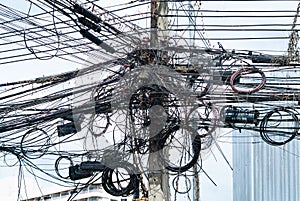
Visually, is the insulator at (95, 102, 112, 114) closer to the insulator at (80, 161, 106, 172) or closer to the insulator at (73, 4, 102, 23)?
the insulator at (80, 161, 106, 172)

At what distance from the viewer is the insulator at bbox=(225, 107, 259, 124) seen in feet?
27.0

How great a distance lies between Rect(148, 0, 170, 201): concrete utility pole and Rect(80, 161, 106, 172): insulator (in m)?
0.91

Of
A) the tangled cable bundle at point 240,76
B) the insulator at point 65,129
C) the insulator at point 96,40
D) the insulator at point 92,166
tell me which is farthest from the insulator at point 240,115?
the insulator at point 65,129

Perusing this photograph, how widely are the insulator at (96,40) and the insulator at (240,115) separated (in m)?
1.52

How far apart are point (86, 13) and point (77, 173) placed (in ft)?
8.38

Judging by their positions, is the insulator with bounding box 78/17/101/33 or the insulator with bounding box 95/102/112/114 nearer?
the insulator with bounding box 78/17/101/33

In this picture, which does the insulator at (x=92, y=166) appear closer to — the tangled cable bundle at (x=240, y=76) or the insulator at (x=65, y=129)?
the insulator at (x=65, y=129)

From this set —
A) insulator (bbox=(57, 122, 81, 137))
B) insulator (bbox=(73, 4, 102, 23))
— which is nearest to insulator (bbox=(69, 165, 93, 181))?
insulator (bbox=(57, 122, 81, 137))

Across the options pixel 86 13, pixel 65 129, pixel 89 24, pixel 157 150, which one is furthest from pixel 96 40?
pixel 65 129

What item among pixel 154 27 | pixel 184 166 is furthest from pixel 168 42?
pixel 184 166

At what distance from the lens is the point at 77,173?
941 centimetres

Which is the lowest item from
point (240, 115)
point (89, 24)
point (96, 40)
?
point (240, 115)

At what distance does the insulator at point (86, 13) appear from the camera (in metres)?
7.62

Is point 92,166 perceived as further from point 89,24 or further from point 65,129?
point 89,24
